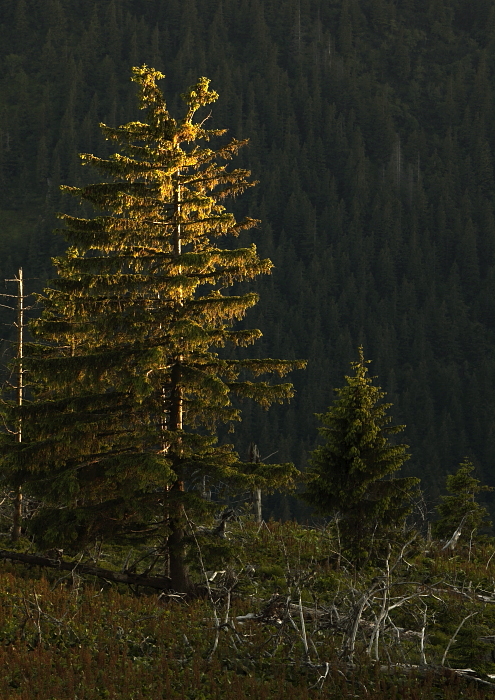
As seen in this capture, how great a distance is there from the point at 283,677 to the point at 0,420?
11.5 m

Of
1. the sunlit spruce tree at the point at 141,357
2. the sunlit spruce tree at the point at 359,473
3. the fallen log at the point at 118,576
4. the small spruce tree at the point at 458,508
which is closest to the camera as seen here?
the sunlit spruce tree at the point at 141,357

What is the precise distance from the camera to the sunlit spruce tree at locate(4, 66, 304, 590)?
1452 cm

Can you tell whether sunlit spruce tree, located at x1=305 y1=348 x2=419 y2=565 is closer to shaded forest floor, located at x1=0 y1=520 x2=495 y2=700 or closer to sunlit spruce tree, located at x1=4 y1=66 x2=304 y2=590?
shaded forest floor, located at x1=0 y1=520 x2=495 y2=700

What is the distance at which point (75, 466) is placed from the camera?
1477cm

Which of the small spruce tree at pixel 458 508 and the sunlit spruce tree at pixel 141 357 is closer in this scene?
the sunlit spruce tree at pixel 141 357

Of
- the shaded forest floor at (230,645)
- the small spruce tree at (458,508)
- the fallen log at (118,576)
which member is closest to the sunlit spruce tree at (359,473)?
the shaded forest floor at (230,645)

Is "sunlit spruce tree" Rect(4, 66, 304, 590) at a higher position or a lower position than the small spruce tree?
higher

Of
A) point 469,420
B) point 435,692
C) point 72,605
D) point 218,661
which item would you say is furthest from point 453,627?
point 469,420

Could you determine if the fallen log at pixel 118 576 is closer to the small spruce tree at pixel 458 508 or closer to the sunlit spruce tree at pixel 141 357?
the sunlit spruce tree at pixel 141 357

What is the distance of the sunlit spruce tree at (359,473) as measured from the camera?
59.9 ft

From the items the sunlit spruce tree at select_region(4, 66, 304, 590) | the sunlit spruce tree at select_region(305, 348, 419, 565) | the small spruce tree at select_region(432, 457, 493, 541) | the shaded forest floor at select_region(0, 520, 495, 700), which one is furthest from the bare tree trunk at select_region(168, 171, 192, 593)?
the small spruce tree at select_region(432, 457, 493, 541)

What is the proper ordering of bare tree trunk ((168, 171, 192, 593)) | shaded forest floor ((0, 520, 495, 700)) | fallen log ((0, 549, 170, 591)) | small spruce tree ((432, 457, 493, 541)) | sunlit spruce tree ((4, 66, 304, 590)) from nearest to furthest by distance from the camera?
shaded forest floor ((0, 520, 495, 700)), sunlit spruce tree ((4, 66, 304, 590)), bare tree trunk ((168, 171, 192, 593)), fallen log ((0, 549, 170, 591)), small spruce tree ((432, 457, 493, 541))

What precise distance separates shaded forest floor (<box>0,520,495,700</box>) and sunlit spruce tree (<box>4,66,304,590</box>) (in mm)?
1249

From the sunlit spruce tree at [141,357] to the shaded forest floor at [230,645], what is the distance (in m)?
1.25
